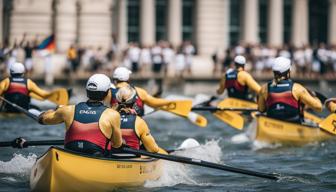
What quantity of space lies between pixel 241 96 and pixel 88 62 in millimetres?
22546

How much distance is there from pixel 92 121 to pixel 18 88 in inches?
353

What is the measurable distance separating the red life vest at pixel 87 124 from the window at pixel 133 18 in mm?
39457

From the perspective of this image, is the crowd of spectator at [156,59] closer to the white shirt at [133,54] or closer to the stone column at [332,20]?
the white shirt at [133,54]

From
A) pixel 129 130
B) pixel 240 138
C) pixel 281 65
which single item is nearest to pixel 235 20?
pixel 240 138

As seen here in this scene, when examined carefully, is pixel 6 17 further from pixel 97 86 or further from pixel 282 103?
pixel 97 86

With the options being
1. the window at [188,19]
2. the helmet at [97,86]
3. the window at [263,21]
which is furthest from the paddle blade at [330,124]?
the window at [263,21]

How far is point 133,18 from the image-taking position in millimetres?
55250

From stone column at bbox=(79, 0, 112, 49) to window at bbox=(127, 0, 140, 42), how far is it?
278 centimetres

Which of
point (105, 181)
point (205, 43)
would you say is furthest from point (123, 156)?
point (205, 43)

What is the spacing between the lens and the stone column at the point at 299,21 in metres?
58.5

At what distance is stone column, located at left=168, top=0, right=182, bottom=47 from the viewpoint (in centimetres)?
5453

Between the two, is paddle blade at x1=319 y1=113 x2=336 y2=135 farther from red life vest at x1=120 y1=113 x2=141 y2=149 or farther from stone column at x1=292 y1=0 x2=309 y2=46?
stone column at x1=292 y1=0 x2=309 y2=46

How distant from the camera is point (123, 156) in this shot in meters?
16.8

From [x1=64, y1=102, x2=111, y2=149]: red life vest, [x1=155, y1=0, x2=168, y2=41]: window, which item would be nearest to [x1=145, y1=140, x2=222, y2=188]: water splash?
[x1=64, y1=102, x2=111, y2=149]: red life vest
